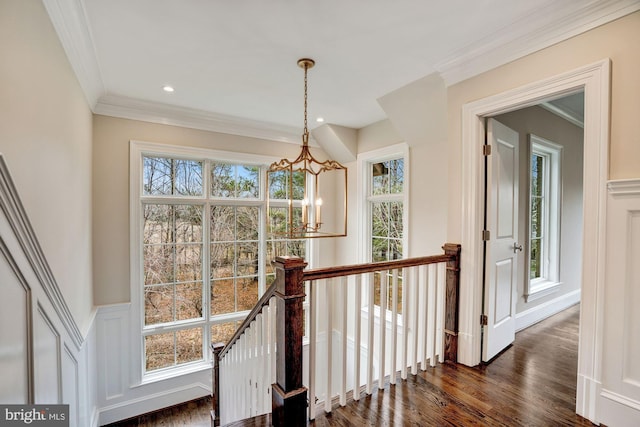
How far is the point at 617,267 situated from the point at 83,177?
13.2ft

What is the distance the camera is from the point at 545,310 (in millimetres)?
3439

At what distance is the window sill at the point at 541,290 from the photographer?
324 cm

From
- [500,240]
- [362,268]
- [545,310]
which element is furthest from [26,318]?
[545,310]

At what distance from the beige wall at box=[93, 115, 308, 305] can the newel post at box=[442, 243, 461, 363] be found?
11.1 feet

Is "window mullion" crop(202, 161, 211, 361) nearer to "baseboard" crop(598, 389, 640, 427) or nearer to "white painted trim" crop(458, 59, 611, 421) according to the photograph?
"white painted trim" crop(458, 59, 611, 421)

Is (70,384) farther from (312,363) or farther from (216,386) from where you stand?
(312,363)

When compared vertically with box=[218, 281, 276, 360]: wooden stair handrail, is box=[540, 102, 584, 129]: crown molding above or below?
above

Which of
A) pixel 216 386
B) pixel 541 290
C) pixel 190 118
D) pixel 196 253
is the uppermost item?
pixel 190 118

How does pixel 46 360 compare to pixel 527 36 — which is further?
pixel 527 36

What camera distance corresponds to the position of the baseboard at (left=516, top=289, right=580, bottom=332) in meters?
3.14

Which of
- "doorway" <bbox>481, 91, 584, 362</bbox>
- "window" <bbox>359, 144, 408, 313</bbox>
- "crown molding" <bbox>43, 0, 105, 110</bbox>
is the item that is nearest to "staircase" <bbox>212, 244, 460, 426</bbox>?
"doorway" <bbox>481, 91, 584, 362</bbox>

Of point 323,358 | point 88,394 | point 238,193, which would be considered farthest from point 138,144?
point 323,358

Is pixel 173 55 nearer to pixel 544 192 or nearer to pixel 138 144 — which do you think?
pixel 138 144

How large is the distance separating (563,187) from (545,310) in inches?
62.4
